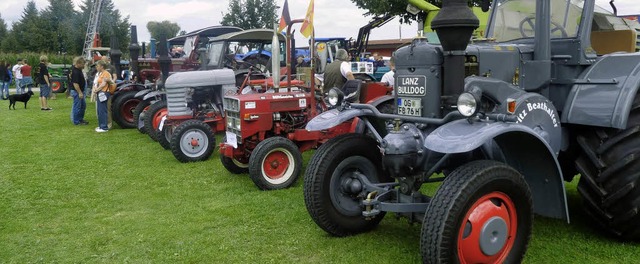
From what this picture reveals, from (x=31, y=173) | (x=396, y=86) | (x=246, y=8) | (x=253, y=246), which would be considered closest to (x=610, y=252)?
(x=396, y=86)

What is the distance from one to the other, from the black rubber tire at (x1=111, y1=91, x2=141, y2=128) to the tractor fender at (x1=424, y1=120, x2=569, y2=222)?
9.02 metres

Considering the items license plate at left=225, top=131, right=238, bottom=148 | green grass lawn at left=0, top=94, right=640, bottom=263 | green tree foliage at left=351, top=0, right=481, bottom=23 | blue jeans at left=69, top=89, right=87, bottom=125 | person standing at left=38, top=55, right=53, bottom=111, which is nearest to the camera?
green grass lawn at left=0, top=94, right=640, bottom=263

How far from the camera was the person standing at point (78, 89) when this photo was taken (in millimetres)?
11023

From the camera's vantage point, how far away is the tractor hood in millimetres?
7965

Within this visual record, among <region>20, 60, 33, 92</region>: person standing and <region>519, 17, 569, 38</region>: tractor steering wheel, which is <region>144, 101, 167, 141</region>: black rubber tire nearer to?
<region>519, 17, 569, 38</region>: tractor steering wheel

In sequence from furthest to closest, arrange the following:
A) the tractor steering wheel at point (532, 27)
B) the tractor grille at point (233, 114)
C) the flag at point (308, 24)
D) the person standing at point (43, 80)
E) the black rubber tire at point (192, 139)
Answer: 1. the person standing at point (43, 80)
2. the black rubber tire at point (192, 139)
3. the tractor grille at point (233, 114)
4. the flag at point (308, 24)
5. the tractor steering wheel at point (532, 27)

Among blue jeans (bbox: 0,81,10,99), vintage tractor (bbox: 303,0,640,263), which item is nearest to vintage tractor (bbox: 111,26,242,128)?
vintage tractor (bbox: 303,0,640,263)

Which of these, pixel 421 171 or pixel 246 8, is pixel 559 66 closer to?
pixel 421 171

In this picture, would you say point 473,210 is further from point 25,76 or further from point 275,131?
point 25,76

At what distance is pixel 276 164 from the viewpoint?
5.80 meters

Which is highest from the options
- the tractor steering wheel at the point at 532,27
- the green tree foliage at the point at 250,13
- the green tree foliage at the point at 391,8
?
the green tree foliage at the point at 250,13

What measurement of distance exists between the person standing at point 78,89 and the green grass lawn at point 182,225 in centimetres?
392

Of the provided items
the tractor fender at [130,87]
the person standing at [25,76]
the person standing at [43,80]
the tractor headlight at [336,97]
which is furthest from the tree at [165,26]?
the tractor headlight at [336,97]

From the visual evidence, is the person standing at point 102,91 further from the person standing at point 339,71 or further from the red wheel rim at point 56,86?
the red wheel rim at point 56,86
